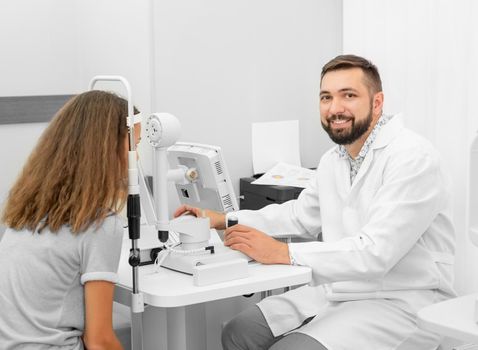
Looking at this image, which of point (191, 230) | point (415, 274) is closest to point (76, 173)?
point (191, 230)

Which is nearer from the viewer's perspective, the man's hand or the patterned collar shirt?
the man's hand

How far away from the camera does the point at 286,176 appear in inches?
122

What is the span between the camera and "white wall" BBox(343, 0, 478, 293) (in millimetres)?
2494

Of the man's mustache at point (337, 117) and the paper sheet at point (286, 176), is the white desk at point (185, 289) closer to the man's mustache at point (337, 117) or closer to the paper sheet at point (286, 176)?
the man's mustache at point (337, 117)

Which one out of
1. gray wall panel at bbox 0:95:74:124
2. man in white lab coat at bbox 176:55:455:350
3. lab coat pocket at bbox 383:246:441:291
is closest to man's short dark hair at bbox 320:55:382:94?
man in white lab coat at bbox 176:55:455:350

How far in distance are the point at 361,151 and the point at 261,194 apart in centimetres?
85

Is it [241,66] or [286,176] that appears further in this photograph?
[241,66]

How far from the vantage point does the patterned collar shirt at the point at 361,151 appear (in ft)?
7.45

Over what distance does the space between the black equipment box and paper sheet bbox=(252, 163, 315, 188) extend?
38mm

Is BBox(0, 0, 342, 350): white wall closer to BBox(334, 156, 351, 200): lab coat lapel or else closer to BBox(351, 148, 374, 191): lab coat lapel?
BBox(334, 156, 351, 200): lab coat lapel

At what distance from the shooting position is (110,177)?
1752 mm

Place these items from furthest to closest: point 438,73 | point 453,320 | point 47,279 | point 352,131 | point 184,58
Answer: point 184,58 < point 438,73 < point 352,131 < point 47,279 < point 453,320

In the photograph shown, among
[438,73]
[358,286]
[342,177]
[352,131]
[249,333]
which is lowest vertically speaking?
[249,333]

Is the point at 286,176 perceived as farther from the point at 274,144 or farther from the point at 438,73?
the point at 438,73
